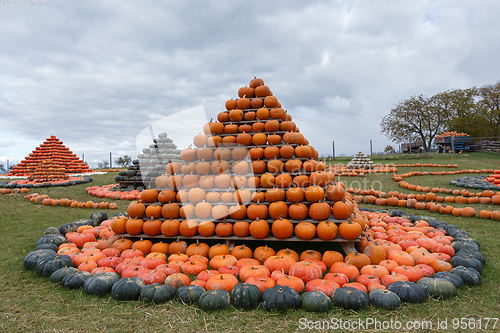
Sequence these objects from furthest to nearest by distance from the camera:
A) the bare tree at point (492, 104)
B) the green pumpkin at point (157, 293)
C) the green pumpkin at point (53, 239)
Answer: the bare tree at point (492, 104) → the green pumpkin at point (53, 239) → the green pumpkin at point (157, 293)

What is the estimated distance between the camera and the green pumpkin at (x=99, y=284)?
11.4 ft

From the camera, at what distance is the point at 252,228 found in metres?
4.73

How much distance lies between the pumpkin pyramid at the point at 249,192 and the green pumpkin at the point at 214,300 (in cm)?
162

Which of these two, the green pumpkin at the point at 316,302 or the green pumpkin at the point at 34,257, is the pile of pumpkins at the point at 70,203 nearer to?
the green pumpkin at the point at 34,257

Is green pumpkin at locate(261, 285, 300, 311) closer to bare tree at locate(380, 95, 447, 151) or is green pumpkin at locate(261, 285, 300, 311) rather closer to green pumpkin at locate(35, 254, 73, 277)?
green pumpkin at locate(35, 254, 73, 277)

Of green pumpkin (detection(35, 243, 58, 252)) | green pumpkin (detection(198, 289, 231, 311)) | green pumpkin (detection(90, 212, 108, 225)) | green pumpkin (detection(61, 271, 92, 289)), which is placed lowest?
green pumpkin (detection(198, 289, 231, 311))

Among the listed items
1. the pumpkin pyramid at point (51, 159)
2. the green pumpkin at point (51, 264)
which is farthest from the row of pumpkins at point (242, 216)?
the pumpkin pyramid at point (51, 159)

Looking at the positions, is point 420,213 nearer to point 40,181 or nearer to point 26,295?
point 26,295

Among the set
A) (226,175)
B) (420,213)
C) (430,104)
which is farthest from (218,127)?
(430,104)

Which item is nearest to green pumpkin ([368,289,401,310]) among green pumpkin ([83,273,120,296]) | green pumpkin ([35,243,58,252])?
green pumpkin ([83,273,120,296])

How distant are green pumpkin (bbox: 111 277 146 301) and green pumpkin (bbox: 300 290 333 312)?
2.05 metres

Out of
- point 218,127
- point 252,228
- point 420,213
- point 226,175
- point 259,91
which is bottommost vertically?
point 420,213

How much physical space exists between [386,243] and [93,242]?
18.3 ft

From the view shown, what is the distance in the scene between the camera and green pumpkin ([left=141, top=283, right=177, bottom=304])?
326cm
